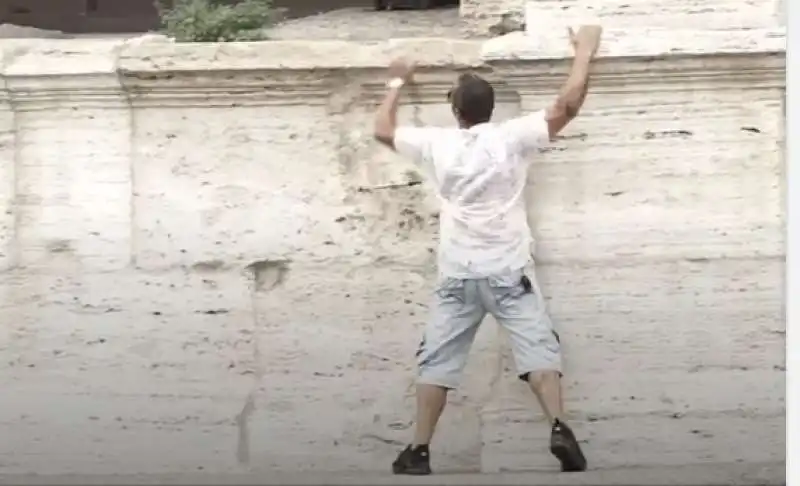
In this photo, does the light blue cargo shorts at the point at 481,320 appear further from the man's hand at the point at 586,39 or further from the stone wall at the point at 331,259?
the man's hand at the point at 586,39

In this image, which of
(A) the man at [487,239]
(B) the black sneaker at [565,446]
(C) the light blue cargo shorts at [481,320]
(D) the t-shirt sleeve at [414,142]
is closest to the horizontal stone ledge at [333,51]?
(A) the man at [487,239]

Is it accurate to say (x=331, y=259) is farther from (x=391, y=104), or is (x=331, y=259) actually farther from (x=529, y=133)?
(x=529, y=133)

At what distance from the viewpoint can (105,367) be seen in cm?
364

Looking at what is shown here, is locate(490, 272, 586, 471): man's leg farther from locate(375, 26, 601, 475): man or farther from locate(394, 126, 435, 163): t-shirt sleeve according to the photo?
locate(394, 126, 435, 163): t-shirt sleeve

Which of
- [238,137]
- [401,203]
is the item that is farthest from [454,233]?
[238,137]

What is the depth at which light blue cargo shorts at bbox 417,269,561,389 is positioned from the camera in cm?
332

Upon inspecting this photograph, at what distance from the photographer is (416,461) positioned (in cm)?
346

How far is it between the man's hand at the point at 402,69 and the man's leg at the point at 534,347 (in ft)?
2.41

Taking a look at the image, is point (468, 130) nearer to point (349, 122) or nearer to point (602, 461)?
point (349, 122)

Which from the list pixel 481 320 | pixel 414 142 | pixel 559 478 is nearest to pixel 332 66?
pixel 414 142

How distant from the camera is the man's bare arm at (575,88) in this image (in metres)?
3.30

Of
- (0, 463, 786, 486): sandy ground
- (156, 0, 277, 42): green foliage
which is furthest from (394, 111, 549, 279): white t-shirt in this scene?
(156, 0, 277, 42): green foliage

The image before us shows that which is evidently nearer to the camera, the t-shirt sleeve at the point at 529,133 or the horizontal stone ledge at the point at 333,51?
the t-shirt sleeve at the point at 529,133

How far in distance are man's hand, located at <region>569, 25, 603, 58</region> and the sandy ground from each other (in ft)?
4.40
